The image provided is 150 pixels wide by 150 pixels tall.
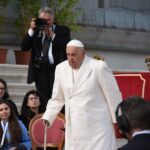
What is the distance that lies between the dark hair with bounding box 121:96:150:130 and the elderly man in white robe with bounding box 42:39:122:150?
3.38m

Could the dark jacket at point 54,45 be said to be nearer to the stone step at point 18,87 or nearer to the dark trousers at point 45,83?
the dark trousers at point 45,83

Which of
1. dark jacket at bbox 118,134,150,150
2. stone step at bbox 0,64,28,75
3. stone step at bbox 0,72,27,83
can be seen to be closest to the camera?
dark jacket at bbox 118,134,150,150

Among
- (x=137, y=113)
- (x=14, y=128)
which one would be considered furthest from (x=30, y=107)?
(x=137, y=113)

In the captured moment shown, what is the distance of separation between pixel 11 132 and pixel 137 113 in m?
4.57

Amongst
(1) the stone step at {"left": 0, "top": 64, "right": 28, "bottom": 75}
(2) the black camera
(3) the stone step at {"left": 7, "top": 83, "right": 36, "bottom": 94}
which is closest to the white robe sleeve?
(2) the black camera

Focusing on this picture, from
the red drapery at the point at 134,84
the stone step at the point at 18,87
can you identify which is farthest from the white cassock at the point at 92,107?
the stone step at the point at 18,87

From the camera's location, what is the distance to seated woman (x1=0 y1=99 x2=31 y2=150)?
8.55 m

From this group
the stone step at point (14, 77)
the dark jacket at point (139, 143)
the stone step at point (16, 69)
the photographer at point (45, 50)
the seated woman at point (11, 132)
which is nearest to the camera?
the dark jacket at point (139, 143)

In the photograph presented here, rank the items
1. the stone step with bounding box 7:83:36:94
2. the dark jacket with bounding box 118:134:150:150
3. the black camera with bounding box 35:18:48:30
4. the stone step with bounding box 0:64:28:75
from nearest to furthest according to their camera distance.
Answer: the dark jacket with bounding box 118:134:150:150 < the black camera with bounding box 35:18:48:30 < the stone step with bounding box 7:83:36:94 < the stone step with bounding box 0:64:28:75

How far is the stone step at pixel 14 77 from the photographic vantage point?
12.8m

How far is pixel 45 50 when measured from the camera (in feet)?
32.2

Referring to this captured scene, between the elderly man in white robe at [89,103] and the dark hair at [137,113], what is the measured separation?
11.1 ft

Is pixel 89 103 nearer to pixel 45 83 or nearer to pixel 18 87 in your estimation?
pixel 45 83

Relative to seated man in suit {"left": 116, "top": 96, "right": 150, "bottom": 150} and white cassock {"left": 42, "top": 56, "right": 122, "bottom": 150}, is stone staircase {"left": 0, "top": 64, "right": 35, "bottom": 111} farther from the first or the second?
seated man in suit {"left": 116, "top": 96, "right": 150, "bottom": 150}
